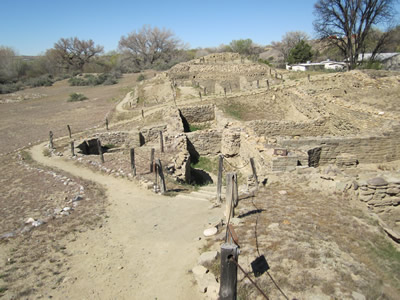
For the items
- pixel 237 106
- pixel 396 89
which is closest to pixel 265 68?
pixel 237 106

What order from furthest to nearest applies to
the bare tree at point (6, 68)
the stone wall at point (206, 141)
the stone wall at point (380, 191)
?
the bare tree at point (6, 68), the stone wall at point (206, 141), the stone wall at point (380, 191)

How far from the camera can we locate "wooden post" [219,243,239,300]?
11.4 ft

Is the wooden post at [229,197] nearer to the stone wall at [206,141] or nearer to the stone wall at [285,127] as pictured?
the stone wall at [285,127]

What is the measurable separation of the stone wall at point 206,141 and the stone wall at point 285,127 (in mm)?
1745

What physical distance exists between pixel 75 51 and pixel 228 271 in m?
85.5

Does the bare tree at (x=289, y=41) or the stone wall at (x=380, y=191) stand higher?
the bare tree at (x=289, y=41)

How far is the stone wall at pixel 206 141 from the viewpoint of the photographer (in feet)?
46.5

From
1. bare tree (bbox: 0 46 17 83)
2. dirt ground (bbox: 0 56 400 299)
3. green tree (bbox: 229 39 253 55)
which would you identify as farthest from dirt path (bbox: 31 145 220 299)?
green tree (bbox: 229 39 253 55)

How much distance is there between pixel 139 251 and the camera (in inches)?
235

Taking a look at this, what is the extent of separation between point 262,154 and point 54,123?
22.0 m

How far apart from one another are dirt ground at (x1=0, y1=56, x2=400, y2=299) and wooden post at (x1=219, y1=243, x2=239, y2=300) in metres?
0.48

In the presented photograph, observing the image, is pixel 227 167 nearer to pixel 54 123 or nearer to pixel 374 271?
pixel 374 271

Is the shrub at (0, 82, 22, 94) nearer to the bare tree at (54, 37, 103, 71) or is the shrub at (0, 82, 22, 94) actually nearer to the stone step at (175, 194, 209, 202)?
the bare tree at (54, 37, 103, 71)

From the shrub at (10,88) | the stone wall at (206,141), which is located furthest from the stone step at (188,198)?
the shrub at (10,88)
